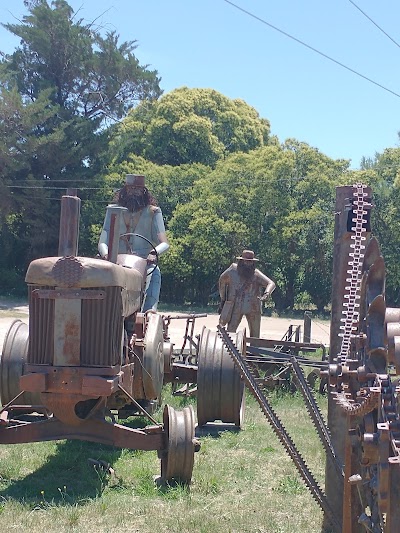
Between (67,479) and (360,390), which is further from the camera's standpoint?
(67,479)

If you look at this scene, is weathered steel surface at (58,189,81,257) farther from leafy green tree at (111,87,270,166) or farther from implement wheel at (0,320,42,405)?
leafy green tree at (111,87,270,166)

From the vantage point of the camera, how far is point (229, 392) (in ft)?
22.9

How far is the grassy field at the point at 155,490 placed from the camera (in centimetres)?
452

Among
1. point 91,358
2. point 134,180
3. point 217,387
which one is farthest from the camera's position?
point 134,180

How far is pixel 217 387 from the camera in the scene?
6.96 meters

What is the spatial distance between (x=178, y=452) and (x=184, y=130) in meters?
27.8

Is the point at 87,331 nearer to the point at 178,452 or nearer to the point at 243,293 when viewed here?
the point at 178,452

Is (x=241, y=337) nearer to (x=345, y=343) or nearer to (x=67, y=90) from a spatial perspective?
(x=345, y=343)

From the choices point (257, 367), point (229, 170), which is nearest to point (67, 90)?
point (229, 170)

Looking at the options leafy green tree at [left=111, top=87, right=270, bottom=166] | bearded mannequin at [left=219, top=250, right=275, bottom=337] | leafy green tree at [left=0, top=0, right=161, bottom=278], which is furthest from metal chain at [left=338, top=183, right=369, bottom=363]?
leafy green tree at [left=111, top=87, right=270, bottom=166]

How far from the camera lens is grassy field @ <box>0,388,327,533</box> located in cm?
452

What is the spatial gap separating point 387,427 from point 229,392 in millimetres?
4731

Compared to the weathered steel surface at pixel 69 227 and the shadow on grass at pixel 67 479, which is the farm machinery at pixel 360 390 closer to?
the weathered steel surface at pixel 69 227

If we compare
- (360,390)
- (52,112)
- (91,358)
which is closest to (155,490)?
(91,358)
